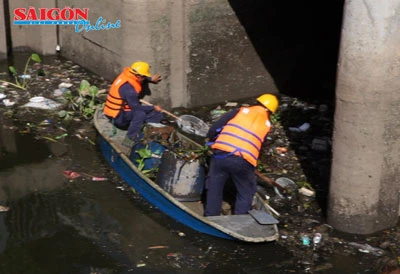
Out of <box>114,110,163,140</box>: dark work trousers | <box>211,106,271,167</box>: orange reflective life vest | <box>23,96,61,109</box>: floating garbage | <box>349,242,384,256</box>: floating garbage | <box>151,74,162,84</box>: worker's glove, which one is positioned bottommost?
<box>349,242,384,256</box>: floating garbage

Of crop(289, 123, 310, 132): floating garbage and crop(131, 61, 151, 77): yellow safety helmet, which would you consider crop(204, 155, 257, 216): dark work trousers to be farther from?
crop(289, 123, 310, 132): floating garbage

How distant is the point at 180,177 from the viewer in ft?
27.6

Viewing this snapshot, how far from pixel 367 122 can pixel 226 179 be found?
1.66m

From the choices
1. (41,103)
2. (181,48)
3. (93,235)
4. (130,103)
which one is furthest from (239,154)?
(41,103)

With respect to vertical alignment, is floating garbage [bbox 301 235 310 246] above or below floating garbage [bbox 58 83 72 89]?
below

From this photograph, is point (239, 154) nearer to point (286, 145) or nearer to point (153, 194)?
point (153, 194)

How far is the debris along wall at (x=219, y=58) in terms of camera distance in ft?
37.8

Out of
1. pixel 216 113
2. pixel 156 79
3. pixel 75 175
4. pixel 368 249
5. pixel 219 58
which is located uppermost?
pixel 219 58

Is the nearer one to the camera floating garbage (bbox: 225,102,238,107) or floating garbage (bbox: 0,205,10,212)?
floating garbage (bbox: 0,205,10,212)

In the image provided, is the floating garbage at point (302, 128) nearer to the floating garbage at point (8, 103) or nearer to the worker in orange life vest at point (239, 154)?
the worker in orange life vest at point (239, 154)

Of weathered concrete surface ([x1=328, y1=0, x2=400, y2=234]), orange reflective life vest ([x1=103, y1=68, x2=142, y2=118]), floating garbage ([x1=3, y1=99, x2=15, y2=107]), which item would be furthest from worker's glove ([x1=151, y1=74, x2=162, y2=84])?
weathered concrete surface ([x1=328, y1=0, x2=400, y2=234])

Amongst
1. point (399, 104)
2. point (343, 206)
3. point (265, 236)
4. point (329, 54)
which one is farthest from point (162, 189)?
point (329, 54)

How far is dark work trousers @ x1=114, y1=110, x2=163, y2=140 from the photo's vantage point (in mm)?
9516

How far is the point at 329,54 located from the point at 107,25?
3956 millimetres
